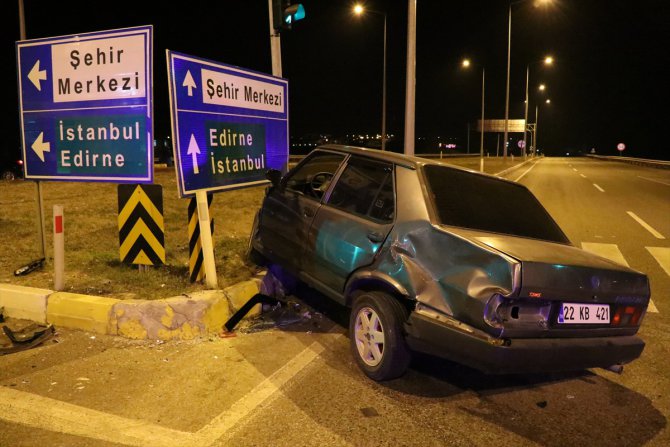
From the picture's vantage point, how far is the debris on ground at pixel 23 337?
4.32 metres

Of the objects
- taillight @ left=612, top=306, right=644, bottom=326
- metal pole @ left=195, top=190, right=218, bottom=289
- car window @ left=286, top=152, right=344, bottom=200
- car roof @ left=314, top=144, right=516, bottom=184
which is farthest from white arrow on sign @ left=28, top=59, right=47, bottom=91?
taillight @ left=612, top=306, right=644, bottom=326

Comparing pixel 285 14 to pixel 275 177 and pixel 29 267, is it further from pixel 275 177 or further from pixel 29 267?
pixel 29 267

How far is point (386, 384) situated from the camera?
385 centimetres

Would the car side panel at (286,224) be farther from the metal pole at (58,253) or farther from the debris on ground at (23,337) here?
the debris on ground at (23,337)

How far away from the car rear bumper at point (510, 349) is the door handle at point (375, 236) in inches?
24.0

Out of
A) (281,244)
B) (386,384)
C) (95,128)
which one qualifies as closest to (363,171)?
(281,244)

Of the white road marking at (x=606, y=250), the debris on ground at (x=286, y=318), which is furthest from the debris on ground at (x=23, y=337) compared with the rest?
the white road marking at (x=606, y=250)

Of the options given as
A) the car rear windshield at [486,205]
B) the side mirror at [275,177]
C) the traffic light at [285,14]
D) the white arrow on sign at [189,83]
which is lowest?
the car rear windshield at [486,205]

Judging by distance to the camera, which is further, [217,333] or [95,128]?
[95,128]

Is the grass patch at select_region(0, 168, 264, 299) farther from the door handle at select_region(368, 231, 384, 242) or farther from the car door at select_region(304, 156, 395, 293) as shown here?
the door handle at select_region(368, 231, 384, 242)

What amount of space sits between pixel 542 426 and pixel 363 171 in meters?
2.30

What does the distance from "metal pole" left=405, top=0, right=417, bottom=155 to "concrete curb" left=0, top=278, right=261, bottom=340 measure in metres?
7.74

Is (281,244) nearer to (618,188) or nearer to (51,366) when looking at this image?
(51,366)

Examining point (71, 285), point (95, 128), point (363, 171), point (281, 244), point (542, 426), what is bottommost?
point (542, 426)
